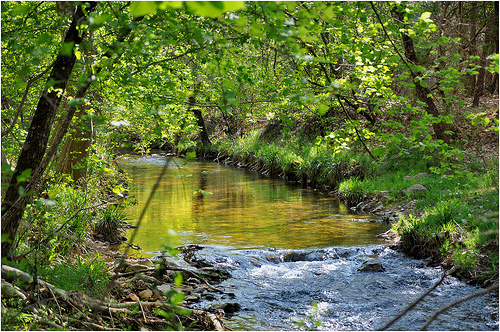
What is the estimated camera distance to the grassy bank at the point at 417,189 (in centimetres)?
648

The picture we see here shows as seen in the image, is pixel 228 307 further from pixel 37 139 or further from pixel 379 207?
pixel 379 207

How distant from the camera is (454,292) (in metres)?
6.05

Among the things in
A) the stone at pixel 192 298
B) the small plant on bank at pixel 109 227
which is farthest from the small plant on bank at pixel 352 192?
the stone at pixel 192 298

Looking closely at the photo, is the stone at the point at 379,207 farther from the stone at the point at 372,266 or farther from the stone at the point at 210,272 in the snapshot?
the stone at the point at 210,272

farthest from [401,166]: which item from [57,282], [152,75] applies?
[57,282]

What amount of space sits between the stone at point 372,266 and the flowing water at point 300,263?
0.36 feet

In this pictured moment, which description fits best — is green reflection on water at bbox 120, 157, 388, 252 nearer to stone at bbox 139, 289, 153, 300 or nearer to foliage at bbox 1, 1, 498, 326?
foliage at bbox 1, 1, 498, 326

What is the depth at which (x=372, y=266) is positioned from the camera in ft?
23.4

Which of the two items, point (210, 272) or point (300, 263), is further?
point (300, 263)

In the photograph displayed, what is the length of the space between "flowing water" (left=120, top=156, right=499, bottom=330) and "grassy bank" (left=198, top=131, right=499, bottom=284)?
429mm

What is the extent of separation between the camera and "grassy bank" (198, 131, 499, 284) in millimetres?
6480

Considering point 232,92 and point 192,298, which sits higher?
point 232,92

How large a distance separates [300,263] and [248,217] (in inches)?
140

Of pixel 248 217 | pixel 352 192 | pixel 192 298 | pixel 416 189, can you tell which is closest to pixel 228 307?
pixel 192 298
